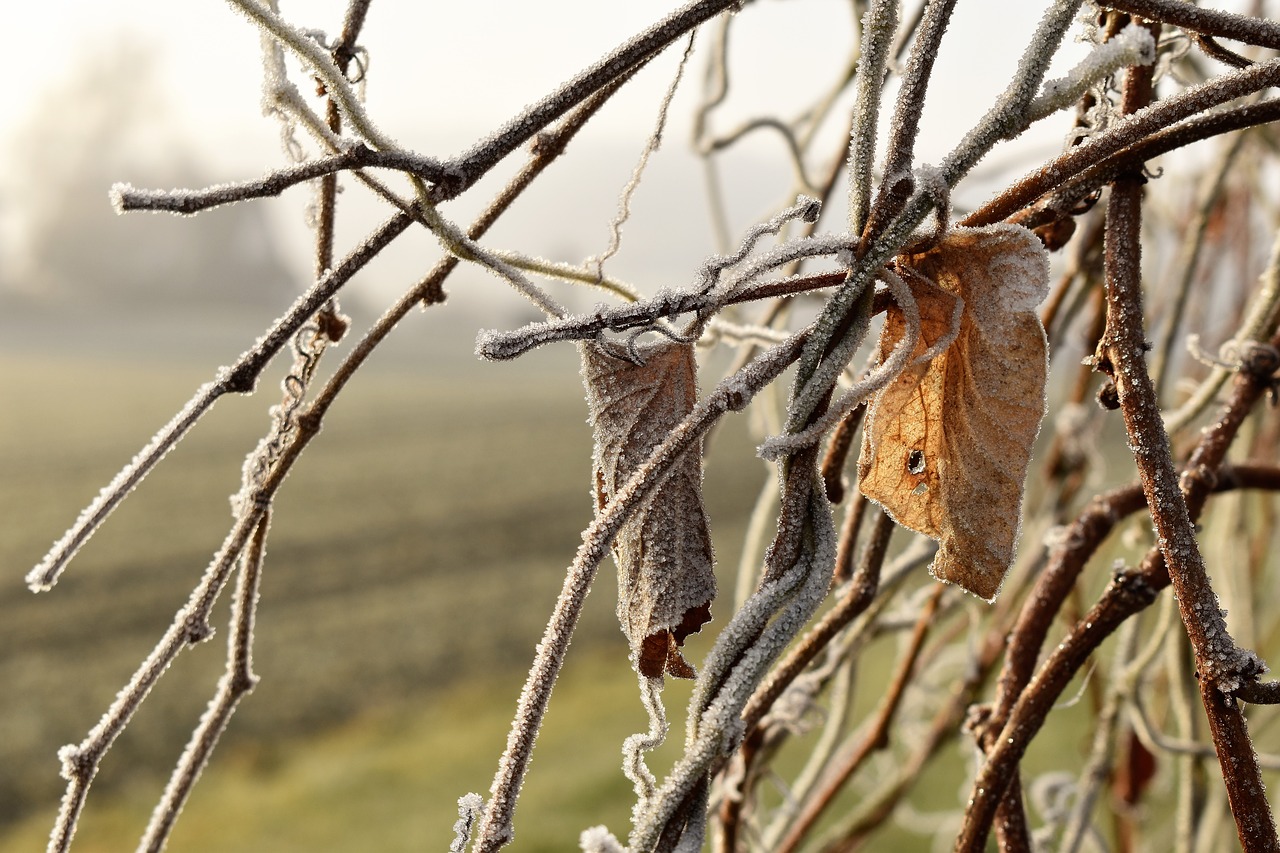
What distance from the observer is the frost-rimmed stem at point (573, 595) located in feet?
0.58

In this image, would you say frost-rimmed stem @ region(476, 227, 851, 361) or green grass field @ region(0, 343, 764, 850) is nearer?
frost-rimmed stem @ region(476, 227, 851, 361)

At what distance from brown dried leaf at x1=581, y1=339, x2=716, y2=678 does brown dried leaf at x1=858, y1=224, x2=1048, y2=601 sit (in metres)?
Answer: 0.05

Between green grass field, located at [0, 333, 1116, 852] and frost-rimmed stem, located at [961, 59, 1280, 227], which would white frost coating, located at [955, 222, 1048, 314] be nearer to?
frost-rimmed stem, located at [961, 59, 1280, 227]

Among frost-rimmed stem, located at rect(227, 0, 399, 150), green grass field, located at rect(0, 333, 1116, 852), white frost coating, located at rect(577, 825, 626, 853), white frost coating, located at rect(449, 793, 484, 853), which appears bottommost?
white frost coating, located at rect(577, 825, 626, 853)

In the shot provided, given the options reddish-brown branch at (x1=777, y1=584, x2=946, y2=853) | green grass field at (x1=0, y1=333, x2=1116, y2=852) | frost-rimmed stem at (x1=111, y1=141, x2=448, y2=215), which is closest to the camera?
frost-rimmed stem at (x1=111, y1=141, x2=448, y2=215)

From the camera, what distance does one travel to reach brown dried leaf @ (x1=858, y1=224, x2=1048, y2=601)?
0.21 metres

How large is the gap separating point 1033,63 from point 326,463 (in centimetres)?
807

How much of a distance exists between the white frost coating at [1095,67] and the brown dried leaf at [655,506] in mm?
85

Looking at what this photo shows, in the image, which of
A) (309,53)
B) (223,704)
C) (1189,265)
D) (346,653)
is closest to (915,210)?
(309,53)

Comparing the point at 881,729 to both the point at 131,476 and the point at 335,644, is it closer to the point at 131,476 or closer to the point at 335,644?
the point at 131,476

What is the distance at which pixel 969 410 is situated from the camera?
0.75ft

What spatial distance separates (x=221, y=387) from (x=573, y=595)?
0.09 metres

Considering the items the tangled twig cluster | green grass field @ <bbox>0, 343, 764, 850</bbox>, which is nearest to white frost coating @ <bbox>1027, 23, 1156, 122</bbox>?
the tangled twig cluster

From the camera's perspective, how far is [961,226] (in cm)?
22
